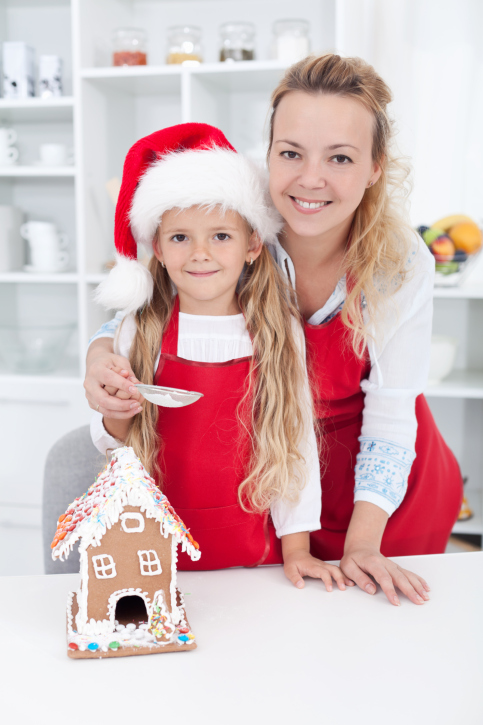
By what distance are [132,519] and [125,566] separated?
53 millimetres

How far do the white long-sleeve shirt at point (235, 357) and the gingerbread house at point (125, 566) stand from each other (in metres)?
0.29

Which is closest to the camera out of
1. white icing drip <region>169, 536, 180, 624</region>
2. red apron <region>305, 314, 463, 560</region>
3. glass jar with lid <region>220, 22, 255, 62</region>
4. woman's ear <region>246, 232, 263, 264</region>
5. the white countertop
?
the white countertop

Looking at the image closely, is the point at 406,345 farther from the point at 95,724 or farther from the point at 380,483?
the point at 95,724

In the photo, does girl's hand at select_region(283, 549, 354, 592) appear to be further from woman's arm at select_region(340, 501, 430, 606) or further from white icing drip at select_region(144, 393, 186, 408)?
white icing drip at select_region(144, 393, 186, 408)

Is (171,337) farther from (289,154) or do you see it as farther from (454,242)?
(454,242)

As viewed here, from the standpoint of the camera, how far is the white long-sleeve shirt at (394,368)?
105 centimetres

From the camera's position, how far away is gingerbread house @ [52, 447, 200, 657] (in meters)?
0.67

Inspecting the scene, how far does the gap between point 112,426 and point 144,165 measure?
0.40 meters

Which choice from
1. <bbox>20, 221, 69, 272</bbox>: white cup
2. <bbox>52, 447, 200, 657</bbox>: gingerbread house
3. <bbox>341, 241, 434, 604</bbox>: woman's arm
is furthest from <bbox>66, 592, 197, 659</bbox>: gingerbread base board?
<bbox>20, 221, 69, 272</bbox>: white cup

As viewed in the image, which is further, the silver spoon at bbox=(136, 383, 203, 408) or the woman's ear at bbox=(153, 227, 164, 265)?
the woman's ear at bbox=(153, 227, 164, 265)

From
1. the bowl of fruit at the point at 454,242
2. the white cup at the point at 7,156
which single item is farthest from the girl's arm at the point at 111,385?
the white cup at the point at 7,156

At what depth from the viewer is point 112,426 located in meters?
0.98

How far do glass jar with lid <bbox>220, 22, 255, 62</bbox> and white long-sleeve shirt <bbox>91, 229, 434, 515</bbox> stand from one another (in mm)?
1182

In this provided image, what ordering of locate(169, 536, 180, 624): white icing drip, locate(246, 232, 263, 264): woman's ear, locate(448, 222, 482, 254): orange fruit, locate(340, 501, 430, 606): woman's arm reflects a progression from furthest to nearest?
locate(448, 222, 482, 254): orange fruit → locate(246, 232, 263, 264): woman's ear → locate(340, 501, 430, 606): woman's arm → locate(169, 536, 180, 624): white icing drip
